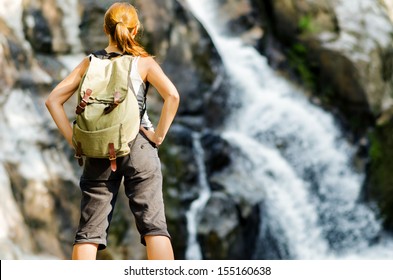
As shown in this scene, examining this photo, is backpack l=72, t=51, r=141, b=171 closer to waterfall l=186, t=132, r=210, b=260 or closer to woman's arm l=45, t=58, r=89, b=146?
woman's arm l=45, t=58, r=89, b=146

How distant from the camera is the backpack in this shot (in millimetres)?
3635

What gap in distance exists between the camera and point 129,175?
3.77 m

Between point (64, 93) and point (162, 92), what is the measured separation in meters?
0.58

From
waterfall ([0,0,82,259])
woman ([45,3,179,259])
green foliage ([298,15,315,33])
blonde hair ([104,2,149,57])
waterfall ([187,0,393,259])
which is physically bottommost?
waterfall ([187,0,393,259])

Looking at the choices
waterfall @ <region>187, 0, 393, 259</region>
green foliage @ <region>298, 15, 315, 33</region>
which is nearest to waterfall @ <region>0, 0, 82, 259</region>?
waterfall @ <region>187, 0, 393, 259</region>

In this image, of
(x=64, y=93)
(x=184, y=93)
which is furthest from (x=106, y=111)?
(x=184, y=93)

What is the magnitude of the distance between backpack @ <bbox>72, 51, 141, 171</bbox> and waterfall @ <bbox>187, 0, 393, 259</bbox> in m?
6.01

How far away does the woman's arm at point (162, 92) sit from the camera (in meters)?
3.70

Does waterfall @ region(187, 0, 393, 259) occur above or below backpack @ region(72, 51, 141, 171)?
below

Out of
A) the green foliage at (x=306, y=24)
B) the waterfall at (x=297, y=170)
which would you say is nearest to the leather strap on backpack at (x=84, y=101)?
the waterfall at (x=297, y=170)

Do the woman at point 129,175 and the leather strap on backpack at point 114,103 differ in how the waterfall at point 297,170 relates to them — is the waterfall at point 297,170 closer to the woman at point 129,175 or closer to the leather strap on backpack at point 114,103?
the woman at point 129,175

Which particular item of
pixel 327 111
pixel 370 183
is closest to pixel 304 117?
pixel 327 111

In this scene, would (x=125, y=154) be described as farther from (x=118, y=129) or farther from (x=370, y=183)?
(x=370, y=183)

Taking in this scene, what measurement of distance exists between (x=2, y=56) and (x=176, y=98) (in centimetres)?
505
